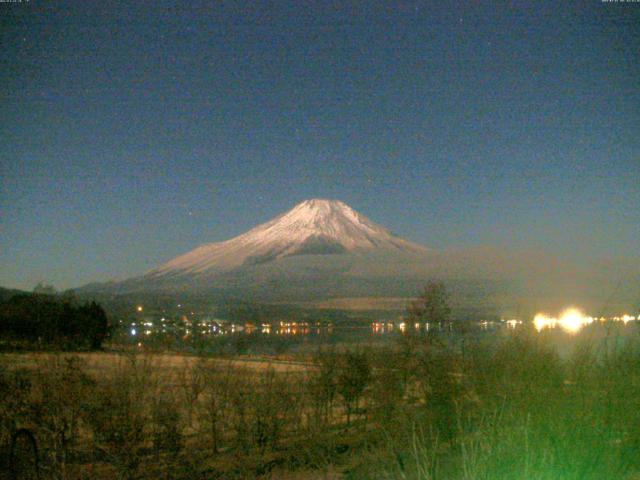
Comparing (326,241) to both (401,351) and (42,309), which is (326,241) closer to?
(42,309)

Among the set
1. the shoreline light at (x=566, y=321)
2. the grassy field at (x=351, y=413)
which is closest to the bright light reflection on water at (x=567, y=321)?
the shoreline light at (x=566, y=321)

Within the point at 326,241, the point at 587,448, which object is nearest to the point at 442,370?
the point at 587,448

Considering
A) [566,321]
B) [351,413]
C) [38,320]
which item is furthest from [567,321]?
[38,320]

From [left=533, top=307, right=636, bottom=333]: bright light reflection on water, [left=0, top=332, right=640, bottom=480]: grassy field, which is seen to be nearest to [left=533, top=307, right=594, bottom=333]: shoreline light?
[left=533, top=307, right=636, bottom=333]: bright light reflection on water

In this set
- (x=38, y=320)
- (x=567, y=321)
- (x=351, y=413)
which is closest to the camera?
(x=567, y=321)

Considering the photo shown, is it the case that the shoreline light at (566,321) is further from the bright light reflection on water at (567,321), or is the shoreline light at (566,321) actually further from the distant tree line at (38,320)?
the distant tree line at (38,320)

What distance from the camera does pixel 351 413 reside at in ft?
59.2

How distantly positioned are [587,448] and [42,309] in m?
37.1

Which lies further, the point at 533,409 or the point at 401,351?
the point at 401,351

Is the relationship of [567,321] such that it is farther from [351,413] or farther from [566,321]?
[351,413]

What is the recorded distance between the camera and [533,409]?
6414mm

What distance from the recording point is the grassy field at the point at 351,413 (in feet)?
18.5

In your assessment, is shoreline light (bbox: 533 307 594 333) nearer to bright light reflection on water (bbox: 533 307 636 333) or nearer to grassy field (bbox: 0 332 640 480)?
bright light reflection on water (bbox: 533 307 636 333)

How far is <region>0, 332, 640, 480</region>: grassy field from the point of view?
563 centimetres
